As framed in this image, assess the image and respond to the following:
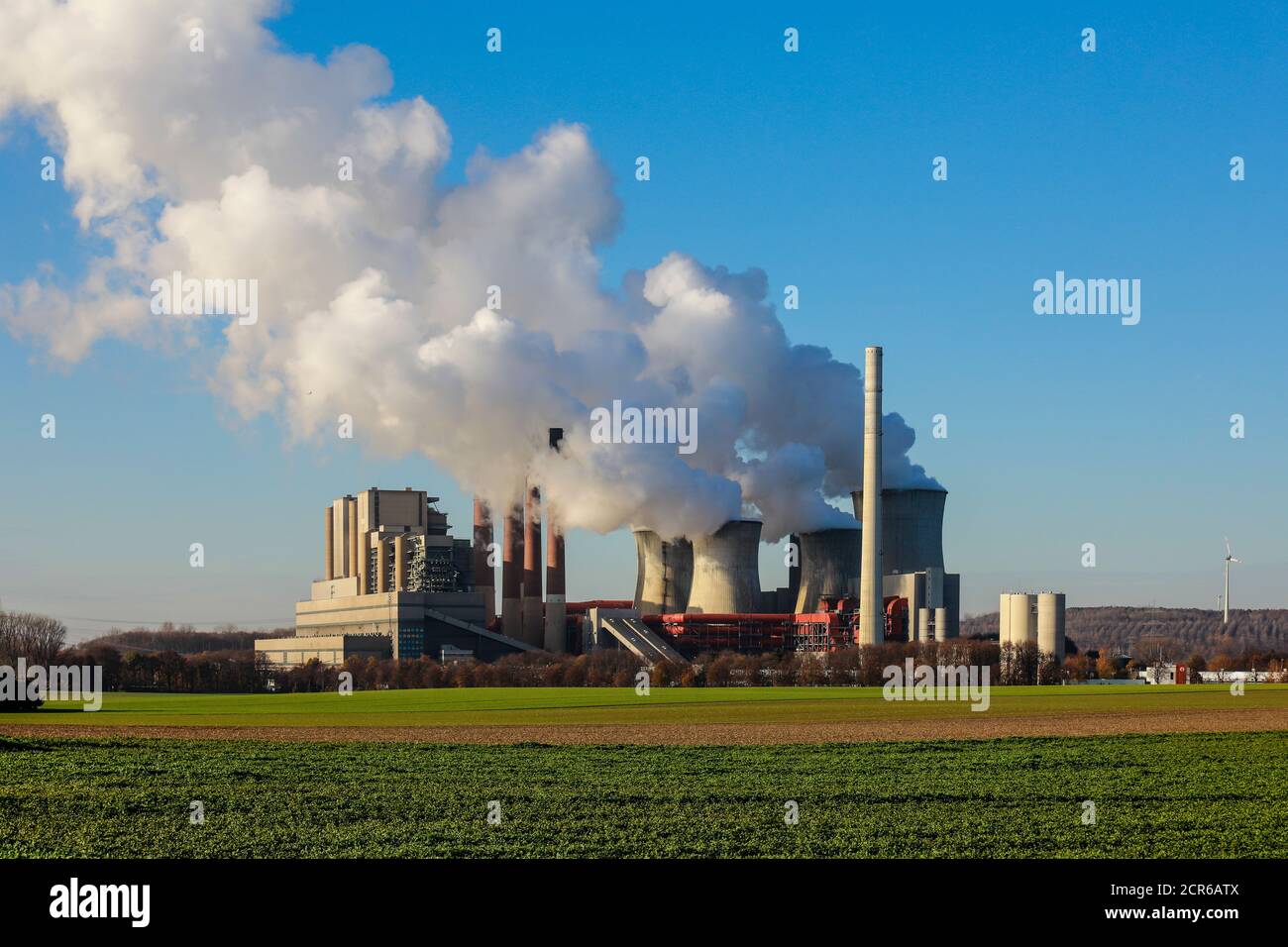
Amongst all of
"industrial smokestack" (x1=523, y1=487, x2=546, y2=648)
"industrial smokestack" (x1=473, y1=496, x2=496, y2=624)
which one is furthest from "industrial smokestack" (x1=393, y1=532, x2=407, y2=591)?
"industrial smokestack" (x1=523, y1=487, x2=546, y2=648)

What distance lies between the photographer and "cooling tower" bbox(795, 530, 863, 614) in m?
93.8

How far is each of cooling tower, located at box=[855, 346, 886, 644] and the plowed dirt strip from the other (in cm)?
3306

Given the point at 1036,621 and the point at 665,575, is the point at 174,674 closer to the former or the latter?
the point at 665,575

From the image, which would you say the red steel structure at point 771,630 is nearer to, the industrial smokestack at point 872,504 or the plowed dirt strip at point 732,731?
the industrial smokestack at point 872,504

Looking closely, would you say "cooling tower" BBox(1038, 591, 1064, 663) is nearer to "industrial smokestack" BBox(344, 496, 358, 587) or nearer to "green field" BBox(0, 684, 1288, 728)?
"green field" BBox(0, 684, 1288, 728)

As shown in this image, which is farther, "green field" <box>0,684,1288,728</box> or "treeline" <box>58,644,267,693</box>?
"treeline" <box>58,644,267,693</box>

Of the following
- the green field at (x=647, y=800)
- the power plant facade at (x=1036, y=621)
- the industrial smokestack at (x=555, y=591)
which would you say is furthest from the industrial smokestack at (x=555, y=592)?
the green field at (x=647, y=800)

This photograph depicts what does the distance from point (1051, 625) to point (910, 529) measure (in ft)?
33.8

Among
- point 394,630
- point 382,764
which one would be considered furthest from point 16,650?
point 382,764

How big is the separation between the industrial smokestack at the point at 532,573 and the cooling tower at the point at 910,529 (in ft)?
71.7

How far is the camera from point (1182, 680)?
92875mm

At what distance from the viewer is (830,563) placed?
310 ft

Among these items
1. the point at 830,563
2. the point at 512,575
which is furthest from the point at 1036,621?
the point at 512,575
